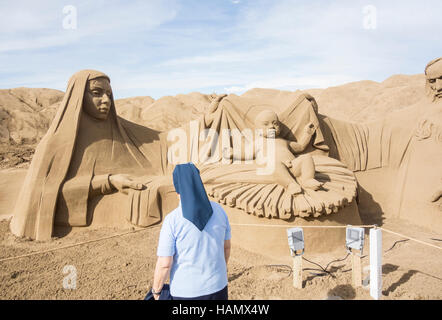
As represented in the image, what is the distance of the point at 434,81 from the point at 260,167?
3332 mm

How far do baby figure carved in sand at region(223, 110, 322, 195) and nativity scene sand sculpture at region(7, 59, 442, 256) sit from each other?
1cm

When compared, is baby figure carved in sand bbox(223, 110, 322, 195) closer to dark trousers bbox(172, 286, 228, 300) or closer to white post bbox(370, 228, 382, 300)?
white post bbox(370, 228, 382, 300)

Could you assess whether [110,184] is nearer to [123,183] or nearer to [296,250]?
[123,183]

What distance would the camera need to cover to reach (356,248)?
2.95m

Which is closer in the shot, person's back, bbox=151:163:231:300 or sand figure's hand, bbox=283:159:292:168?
person's back, bbox=151:163:231:300

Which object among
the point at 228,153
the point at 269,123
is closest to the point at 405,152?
the point at 269,123

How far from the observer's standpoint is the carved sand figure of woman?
173 inches

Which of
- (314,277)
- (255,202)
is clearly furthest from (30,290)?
(314,277)

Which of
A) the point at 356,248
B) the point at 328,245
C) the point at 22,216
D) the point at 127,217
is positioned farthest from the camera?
the point at 127,217

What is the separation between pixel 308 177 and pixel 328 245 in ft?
2.83

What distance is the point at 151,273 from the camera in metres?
3.46

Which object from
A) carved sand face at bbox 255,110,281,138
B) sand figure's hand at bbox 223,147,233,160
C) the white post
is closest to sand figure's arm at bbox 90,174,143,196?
sand figure's hand at bbox 223,147,233,160

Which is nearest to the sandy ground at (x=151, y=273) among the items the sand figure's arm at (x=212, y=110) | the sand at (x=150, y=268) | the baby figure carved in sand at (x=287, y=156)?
the sand at (x=150, y=268)

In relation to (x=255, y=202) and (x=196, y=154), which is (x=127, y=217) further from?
(x=255, y=202)
